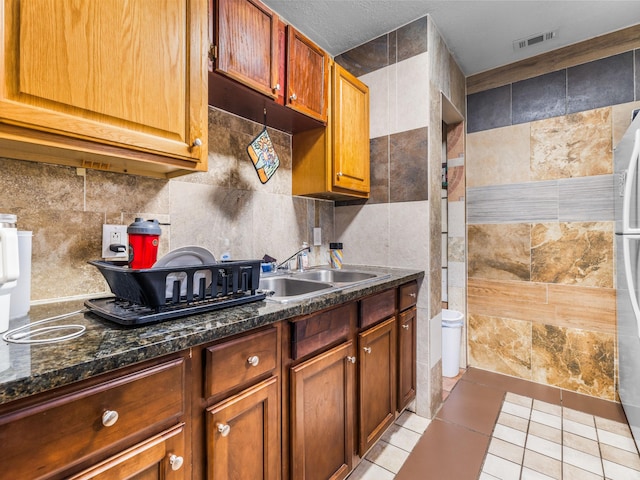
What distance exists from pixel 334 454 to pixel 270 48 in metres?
1.87

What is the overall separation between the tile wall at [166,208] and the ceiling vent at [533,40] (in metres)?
1.92

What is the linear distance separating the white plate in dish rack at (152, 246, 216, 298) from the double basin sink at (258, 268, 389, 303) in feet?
1.26

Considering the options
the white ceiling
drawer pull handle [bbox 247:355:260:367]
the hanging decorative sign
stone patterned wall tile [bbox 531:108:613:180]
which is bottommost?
drawer pull handle [bbox 247:355:260:367]

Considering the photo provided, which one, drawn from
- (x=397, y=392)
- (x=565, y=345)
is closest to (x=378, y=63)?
(x=397, y=392)

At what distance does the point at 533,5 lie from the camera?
1967 mm

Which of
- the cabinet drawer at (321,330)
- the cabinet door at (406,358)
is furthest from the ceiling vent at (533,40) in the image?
the cabinet drawer at (321,330)

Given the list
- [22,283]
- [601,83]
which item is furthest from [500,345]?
[22,283]

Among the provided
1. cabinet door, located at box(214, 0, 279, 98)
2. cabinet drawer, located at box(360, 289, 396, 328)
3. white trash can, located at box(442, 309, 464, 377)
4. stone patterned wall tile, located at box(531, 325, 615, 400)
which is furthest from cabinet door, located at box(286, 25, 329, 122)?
stone patterned wall tile, located at box(531, 325, 615, 400)

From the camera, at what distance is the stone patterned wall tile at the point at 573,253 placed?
226cm

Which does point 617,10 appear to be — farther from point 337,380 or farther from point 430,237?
point 337,380

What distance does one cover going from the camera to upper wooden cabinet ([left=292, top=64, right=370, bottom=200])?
1955 millimetres

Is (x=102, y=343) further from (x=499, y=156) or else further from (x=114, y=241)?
(x=499, y=156)

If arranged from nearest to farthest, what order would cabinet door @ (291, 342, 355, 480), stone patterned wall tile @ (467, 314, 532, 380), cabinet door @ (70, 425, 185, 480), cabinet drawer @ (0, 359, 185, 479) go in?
cabinet drawer @ (0, 359, 185, 479) < cabinet door @ (70, 425, 185, 480) < cabinet door @ (291, 342, 355, 480) < stone patterned wall tile @ (467, 314, 532, 380)

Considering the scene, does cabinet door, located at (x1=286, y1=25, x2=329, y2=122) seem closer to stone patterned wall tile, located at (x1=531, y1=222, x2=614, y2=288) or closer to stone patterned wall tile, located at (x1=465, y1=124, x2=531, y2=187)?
stone patterned wall tile, located at (x1=465, y1=124, x2=531, y2=187)
